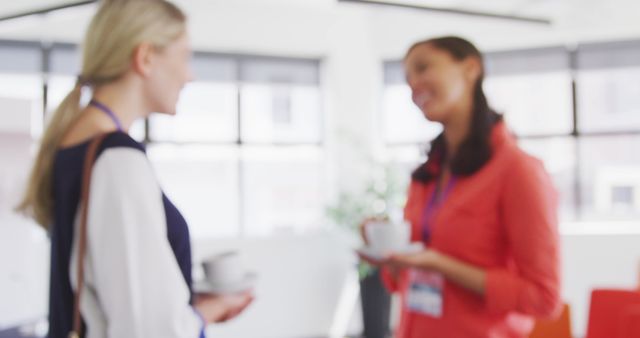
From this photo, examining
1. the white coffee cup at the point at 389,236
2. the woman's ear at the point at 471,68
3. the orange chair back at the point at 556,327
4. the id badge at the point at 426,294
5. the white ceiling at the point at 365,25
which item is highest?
the white ceiling at the point at 365,25

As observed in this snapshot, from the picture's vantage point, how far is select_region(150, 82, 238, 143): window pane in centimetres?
→ 541

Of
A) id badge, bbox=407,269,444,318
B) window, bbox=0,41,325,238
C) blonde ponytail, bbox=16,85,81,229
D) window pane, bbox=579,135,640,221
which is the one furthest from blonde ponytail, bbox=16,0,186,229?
window pane, bbox=579,135,640,221

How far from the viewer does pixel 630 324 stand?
5.19ft

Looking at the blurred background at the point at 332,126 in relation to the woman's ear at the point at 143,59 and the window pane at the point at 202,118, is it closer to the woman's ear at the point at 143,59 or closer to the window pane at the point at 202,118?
the window pane at the point at 202,118

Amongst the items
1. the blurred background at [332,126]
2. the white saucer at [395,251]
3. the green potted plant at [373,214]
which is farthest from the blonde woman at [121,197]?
the blurred background at [332,126]

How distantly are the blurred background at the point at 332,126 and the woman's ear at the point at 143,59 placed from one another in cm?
428

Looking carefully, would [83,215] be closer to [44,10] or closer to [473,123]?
[473,123]

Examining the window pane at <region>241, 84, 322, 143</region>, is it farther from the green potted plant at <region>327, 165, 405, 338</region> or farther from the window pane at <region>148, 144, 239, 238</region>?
the green potted plant at <region>327, 165, 405, 338</region>

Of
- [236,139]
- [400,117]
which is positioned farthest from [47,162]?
[400,117]

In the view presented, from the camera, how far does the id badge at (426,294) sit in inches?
57.3

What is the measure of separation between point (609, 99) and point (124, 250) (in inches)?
221

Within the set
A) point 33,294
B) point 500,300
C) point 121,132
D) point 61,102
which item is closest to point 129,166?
point 121,132

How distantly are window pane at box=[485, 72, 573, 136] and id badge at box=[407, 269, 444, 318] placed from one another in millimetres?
4367

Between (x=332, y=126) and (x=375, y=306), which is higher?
(x=332, y=126)
